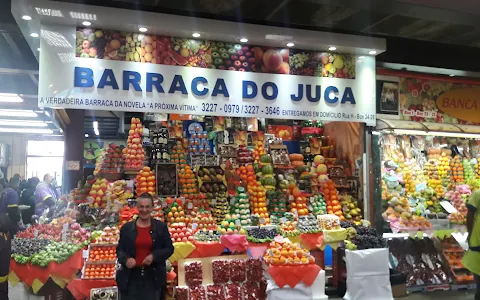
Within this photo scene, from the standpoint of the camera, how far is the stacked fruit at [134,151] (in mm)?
7172

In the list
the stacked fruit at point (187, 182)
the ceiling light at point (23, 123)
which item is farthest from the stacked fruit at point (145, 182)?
the ceiling light at point (23, 123)

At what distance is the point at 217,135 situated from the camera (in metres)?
8.74

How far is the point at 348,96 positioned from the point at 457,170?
341cm

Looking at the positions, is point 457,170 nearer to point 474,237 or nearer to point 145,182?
point 474,237

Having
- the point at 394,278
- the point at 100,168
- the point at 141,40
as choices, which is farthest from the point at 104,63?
the point at 394,278

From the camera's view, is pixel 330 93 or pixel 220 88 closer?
pixel 220 88

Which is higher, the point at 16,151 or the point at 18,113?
the point at 18,113

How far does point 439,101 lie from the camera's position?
828cm

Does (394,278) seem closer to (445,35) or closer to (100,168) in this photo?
(445,35)

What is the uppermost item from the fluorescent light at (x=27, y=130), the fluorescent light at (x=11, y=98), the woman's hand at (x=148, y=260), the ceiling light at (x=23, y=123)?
the fluorescent light at (x=11, y=98)

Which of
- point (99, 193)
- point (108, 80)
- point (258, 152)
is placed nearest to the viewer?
point (108, 80)

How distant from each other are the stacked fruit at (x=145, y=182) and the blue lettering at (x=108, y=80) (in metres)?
1.66

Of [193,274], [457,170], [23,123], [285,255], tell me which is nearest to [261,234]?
[285,255]

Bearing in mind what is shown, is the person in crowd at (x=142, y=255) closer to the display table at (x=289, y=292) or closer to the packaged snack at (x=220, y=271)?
the packaged snack at (x=220, y=271)
